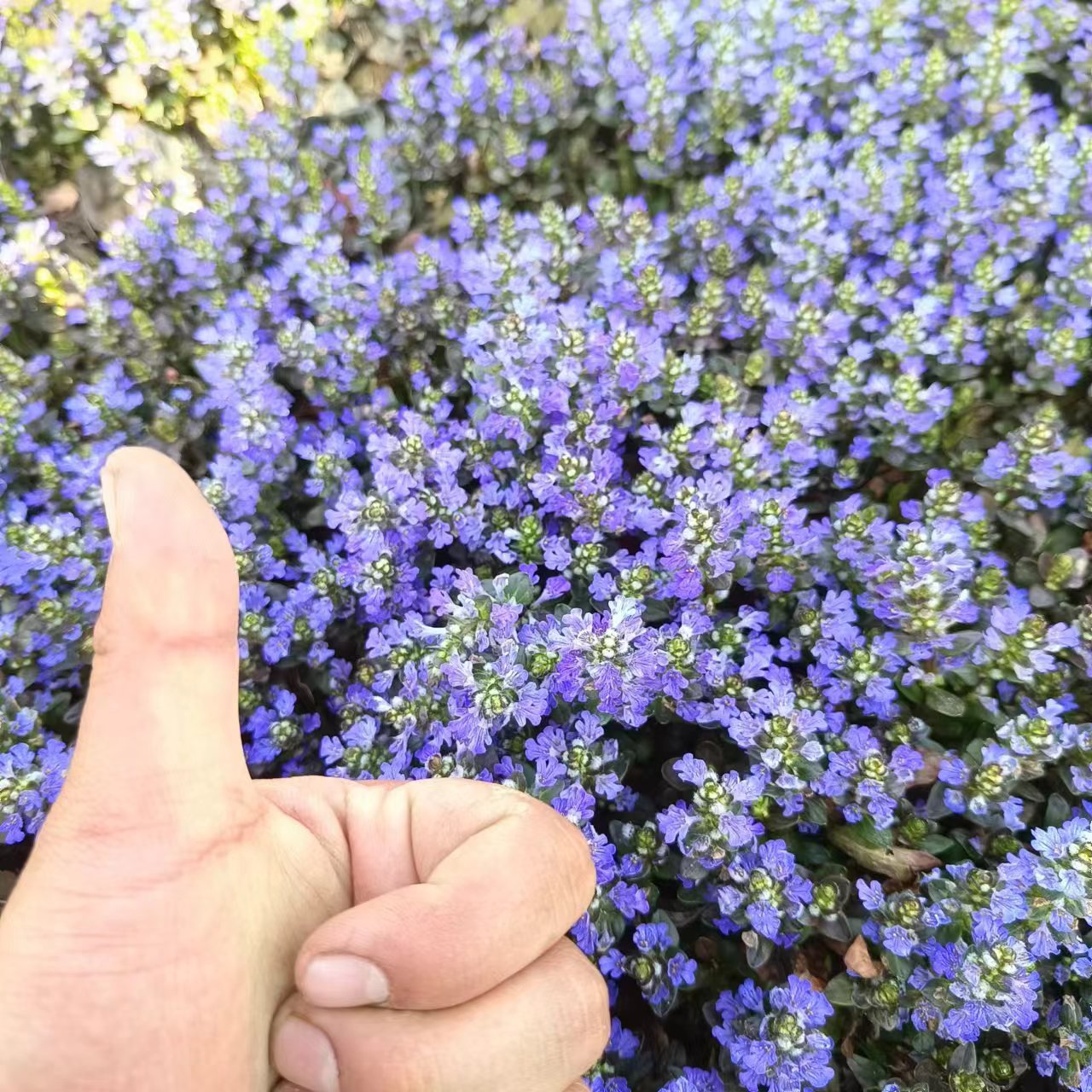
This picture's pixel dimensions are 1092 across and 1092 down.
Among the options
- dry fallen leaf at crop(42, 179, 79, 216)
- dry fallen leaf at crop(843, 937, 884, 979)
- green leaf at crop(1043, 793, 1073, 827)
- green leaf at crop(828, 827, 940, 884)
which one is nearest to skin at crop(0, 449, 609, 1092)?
dry fallen leaf at crop(843, 937, 884, 979)

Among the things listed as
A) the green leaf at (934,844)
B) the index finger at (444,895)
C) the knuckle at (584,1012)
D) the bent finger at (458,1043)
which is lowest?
the green leaf at (934,844)

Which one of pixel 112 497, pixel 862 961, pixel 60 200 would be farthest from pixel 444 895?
pixel 60 200

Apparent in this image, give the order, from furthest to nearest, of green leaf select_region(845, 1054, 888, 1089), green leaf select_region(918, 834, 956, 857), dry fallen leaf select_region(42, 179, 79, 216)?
1. dry fallen leaf select_region(42, 179, 79, 216)
2. green leaf select_region(918, 834, 956, 857)
3. green leaf select_region(845, 1054, 888, 1089)

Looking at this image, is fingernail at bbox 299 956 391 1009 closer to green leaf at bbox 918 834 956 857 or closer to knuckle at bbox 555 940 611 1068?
knuckle at bbox 555 940 611 1068

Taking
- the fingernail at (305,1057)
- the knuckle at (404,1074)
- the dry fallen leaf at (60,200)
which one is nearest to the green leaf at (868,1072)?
the knuckle at (404,1074)

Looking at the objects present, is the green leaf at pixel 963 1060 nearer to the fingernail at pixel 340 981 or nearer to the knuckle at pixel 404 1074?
the knuckle at pixel 404 1074

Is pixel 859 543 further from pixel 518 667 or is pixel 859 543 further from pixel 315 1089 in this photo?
pixel 315 1089

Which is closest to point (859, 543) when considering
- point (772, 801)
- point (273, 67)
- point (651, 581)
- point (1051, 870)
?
point (651, 581)

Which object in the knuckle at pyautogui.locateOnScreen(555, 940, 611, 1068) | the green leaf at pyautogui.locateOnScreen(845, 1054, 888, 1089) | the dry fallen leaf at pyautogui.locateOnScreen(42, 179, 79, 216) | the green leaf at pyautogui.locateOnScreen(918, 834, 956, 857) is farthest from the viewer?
the dry fallen leaf at pyautogui.locateOnScreen(42, 179, 79, 216)
